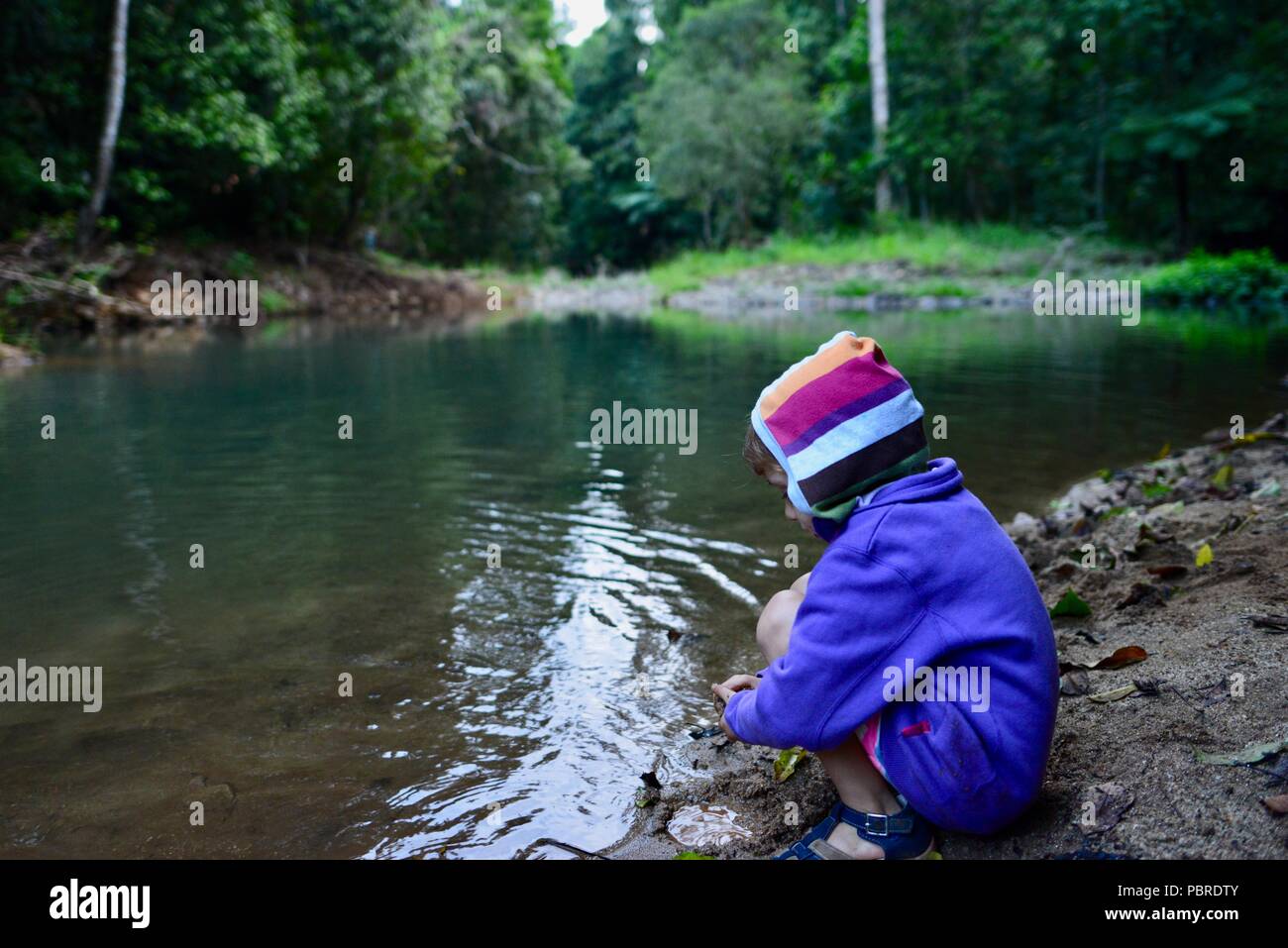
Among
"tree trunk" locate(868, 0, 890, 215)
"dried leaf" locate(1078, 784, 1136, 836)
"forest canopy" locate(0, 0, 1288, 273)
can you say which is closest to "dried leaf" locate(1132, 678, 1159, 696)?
"dried leaf" locate(1078, 784, 1136, 836)

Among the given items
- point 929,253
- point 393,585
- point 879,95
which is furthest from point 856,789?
point 879,95

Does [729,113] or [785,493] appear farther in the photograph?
[729,113]

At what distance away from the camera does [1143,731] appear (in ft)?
7.55

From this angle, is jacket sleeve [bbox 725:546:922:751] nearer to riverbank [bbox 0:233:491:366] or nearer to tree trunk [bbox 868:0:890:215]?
riverbank [bbox 0:233:491:366]

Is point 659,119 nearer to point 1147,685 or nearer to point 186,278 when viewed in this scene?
point 186,278

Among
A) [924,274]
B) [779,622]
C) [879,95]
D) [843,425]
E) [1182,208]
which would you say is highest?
[879,95]

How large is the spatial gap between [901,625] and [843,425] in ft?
1.32

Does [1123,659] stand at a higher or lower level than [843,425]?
lower

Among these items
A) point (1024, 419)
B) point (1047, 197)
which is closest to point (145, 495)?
point (1024, 419)

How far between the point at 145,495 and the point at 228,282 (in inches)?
730

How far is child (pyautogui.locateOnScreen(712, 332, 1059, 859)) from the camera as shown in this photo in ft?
6.07

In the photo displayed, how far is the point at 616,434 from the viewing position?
8.27 meters

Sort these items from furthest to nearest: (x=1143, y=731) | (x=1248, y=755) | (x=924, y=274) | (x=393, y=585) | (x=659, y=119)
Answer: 1. (x=659, y=119)
2. (x=924, y=274)
3. (x=393, y=585)
4. (x=1143, y=731)
5. (x=1248, y=755)

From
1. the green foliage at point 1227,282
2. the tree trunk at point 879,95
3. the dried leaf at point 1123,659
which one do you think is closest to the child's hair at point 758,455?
the dried leaf at point 1123,659
